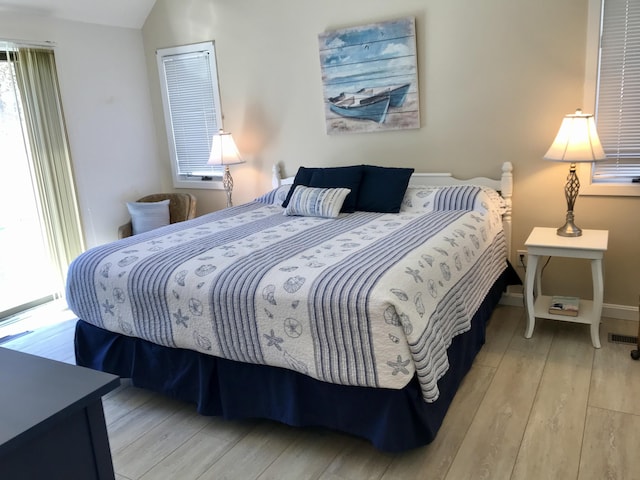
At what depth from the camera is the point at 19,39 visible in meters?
3.73

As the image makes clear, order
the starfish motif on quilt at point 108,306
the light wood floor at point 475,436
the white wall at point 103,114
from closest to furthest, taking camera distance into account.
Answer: the light wood floor at point 475,436 → the starfish motif on quilt at point 108,306 → the white wall at point 103,114

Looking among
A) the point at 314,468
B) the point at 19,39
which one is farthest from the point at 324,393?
the point at 19,39

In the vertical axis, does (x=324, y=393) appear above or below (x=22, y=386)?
below

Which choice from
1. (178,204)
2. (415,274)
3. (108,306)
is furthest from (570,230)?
(178,204)

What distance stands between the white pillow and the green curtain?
43 cm

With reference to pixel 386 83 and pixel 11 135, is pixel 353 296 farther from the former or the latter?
pixel 11 135

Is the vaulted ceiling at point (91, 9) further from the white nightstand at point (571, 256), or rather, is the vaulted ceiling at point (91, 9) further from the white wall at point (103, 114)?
the white nightstand at point (571, 256)

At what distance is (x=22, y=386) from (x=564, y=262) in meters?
3.19

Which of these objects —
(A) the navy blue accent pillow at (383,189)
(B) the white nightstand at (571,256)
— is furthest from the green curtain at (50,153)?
(B) the white nightstand at (571,256)

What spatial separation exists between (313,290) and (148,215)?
274 cm

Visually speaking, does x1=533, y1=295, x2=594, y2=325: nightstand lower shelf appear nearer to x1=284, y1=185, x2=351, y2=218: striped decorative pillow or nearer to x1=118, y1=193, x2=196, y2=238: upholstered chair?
x1=284, y1=185, x2=351, y2=218: striped decorative pillow

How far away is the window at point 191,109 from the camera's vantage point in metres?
4.44

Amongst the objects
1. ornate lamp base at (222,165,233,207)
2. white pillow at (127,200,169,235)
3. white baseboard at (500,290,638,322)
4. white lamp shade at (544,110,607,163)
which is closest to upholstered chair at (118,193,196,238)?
white pillow at (127,200,169,235)

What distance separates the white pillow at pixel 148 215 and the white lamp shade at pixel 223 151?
0.63 metres
